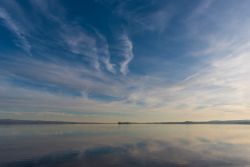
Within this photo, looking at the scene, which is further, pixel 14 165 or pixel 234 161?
pixel 234 161

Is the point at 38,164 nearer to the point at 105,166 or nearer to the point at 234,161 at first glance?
the point at 105,166

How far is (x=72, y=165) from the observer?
18.3m

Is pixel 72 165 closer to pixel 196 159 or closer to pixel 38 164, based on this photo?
pixel 38 164

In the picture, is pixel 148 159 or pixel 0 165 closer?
pixel 0 165

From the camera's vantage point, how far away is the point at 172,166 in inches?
732

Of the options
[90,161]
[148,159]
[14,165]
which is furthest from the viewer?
[148,159]

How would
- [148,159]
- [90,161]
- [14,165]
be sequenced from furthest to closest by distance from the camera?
[148,159], [90,161], [14,165]

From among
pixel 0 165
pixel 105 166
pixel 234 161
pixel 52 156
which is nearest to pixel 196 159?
pixel 234 161

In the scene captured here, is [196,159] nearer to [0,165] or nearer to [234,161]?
[234,161]

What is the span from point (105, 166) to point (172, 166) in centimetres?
649

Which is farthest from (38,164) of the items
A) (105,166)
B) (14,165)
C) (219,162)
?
(219,162)

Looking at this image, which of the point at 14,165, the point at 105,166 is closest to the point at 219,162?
the point at 105,166

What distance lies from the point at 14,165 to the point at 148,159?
44.5 feet

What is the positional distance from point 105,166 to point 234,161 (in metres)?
14.2
